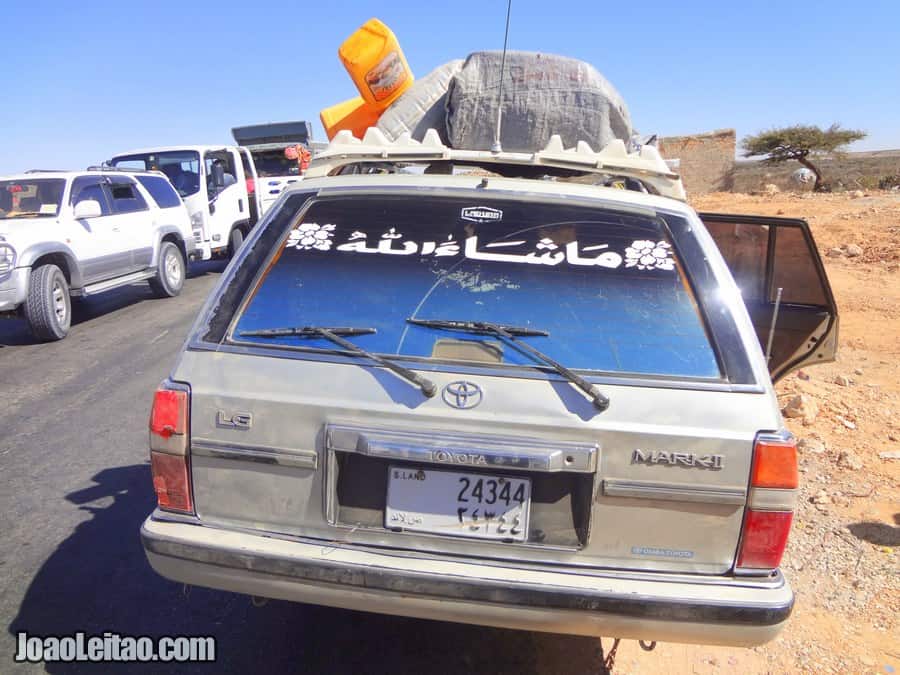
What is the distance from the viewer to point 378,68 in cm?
569

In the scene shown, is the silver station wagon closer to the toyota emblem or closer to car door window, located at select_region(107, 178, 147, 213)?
the toyota emblem

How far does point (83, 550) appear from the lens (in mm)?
3295

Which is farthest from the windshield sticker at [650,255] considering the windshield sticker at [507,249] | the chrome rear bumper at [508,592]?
the chrome rear bumper at [508,592]

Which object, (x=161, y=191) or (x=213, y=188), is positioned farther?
(x=213, y=188)

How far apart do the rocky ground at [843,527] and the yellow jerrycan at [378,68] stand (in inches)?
158

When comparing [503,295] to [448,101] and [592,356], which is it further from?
[448,101]

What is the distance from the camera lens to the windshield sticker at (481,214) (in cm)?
244

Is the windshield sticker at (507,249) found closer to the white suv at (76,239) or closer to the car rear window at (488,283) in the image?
the car rear window at (488,283)

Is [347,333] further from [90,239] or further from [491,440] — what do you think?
[90,239]

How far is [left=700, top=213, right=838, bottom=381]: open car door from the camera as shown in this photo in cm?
344

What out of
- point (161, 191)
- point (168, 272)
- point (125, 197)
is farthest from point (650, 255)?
point (161, 191)

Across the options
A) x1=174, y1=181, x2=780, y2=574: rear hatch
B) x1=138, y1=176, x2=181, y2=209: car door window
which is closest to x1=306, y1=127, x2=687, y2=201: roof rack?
x1=174, y1=181, x2=780, y2=574: rear hatch

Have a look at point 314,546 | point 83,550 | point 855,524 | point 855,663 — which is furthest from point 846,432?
point 83,550

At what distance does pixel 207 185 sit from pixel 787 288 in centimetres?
1142
